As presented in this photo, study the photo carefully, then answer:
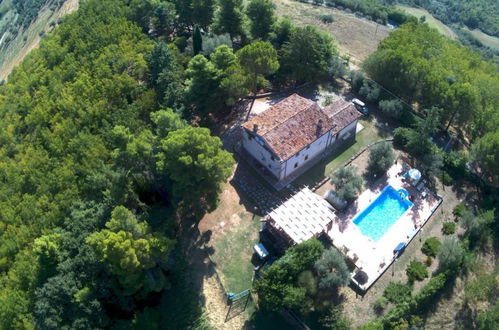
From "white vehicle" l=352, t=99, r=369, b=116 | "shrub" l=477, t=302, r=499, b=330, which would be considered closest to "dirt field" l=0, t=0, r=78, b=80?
"white vehicle" l=352, t=99, r=369, b=116

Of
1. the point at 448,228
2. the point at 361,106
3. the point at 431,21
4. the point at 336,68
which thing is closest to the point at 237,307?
the point at 448,228

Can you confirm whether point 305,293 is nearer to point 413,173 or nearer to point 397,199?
point 397,199

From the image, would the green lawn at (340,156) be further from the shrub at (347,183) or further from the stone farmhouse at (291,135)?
the shrub at (347,183)

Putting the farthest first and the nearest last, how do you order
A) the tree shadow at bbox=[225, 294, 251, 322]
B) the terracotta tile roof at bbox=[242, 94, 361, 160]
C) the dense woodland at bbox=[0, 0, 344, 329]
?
the terracotta tile roof at bbox=[242, 94, 361, 160] < the tree shadow at bbox=[225, 294, 251, 322] < the dense woodland at bbox=[0, 0, 344, 329]

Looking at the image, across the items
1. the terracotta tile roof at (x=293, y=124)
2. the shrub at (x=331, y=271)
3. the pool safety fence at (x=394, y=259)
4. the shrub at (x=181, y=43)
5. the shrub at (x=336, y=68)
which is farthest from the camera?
the shrub at (x=181, y=43)

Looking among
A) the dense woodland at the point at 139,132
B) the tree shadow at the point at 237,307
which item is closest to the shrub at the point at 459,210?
the dense woodland at the point at 139,132

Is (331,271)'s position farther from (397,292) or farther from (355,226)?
(355,226)

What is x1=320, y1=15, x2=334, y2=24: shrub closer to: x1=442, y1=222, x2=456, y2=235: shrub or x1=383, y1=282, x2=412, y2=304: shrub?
x1=442, y1=222, x2=456, y2=235: shrub
